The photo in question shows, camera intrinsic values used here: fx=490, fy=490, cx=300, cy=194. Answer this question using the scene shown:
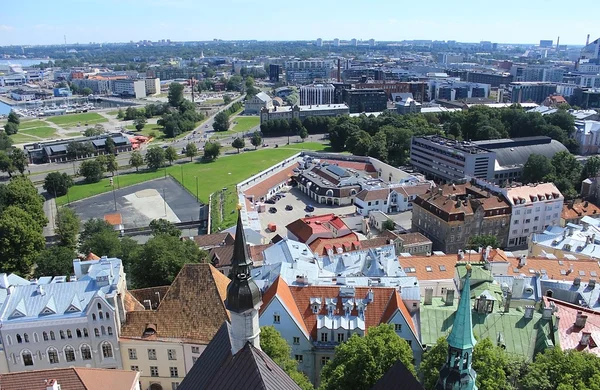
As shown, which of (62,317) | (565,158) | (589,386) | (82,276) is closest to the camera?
(589,386)

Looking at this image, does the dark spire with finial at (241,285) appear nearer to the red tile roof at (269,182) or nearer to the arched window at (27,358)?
the arched window at (27,358)

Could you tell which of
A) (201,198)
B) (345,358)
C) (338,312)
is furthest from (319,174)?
(345,358)

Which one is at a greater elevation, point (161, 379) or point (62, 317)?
point (62, 317)

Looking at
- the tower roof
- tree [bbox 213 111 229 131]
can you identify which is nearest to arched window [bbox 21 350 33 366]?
the tower roof

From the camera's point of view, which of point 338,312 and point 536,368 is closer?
point 536,368

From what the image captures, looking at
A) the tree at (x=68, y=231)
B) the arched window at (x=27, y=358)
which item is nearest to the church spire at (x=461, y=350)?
the arched window at (x=27, y=358)

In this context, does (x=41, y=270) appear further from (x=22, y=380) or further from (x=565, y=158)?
(x=565, y=158)

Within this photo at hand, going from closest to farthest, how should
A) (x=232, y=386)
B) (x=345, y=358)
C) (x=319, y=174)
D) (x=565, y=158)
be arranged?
1. (x=232, y=386)
2. (x=345, y=358)
3. (x=565, y=158)
4. (x=319, y=174)

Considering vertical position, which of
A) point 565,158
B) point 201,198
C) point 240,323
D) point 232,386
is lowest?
point 201,198
